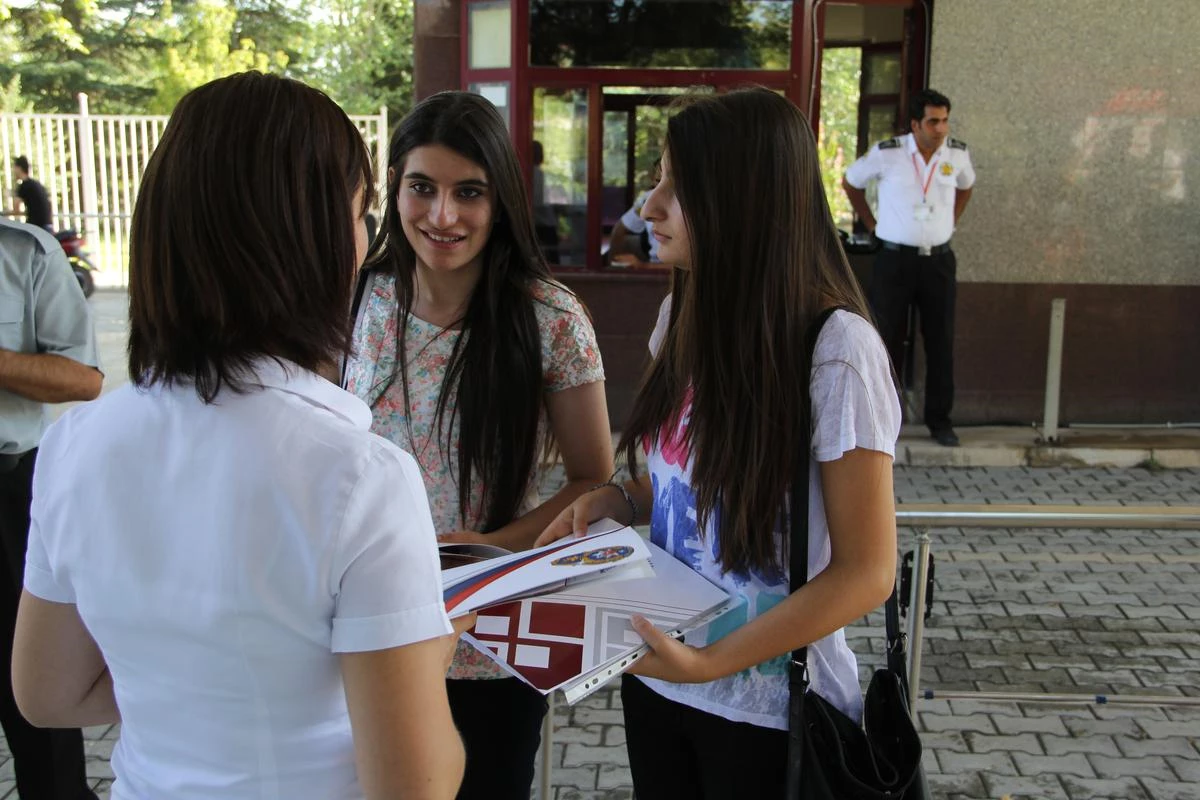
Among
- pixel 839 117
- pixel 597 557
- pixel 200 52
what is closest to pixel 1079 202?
pixel 839 117

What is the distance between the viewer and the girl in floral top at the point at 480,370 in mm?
2125

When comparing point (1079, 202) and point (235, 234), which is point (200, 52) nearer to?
point (1079, 202)

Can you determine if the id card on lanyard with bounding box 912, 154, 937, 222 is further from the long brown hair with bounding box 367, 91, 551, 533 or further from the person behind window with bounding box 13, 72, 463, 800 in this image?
the person behind window with bounding box 13, 72, 463, 800

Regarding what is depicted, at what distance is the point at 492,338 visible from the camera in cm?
216

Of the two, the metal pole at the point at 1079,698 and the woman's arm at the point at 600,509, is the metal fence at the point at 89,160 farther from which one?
the woman's arm at the point at 600,509

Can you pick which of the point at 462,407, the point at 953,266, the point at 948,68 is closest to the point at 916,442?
the point at 953,266

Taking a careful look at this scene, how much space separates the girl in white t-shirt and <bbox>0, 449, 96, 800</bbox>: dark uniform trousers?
1.83 metres

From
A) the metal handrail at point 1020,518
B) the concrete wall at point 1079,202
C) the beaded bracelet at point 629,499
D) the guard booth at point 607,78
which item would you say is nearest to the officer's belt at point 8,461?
the beaded bracelet at point 629,499

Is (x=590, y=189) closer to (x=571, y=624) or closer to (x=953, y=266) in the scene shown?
(x=953, y=266)

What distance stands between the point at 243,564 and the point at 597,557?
59 centimetres

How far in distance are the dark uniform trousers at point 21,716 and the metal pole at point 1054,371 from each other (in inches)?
246

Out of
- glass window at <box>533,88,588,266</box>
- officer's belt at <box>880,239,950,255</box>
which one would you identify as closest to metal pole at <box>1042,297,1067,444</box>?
officer's belt at <box>880,239,950,255</box>

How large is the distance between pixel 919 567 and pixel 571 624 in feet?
4.96

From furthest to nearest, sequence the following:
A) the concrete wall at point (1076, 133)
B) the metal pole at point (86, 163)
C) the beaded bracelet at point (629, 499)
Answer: the metal pole at point (86, 163) < the concrete wall at point (1076, 133) < the beaded bracelet at point (629, 499)
